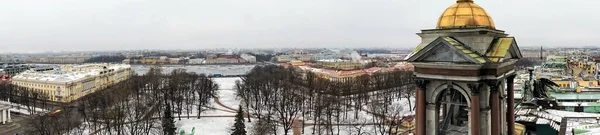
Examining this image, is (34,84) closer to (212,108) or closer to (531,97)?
(212,108)

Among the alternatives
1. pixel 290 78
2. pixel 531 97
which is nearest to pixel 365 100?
pixel 290 78

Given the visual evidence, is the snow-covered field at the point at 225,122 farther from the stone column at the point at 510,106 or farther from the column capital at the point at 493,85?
the column capital at the point at 493,85

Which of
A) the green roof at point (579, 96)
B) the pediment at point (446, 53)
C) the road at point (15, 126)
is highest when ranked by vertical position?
the pediment at point (446, 53)

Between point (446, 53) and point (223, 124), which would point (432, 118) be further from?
point (223, 124)

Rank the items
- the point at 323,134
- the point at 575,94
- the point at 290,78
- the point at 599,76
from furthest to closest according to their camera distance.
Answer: the point at 290,78 < the point at 599,76 < the point at 323,134 < the point at 575,94

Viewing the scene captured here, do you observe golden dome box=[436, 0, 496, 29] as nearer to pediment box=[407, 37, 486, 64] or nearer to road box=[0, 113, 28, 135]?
pediment box=[407, 37, 486, 64]

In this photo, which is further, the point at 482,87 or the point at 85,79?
the point at 85,79

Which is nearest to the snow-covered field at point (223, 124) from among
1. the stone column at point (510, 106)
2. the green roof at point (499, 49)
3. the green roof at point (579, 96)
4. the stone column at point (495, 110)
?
the green roof at point (579, 96)

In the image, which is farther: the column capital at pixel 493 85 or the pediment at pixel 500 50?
the column capital at pixel 493 85
